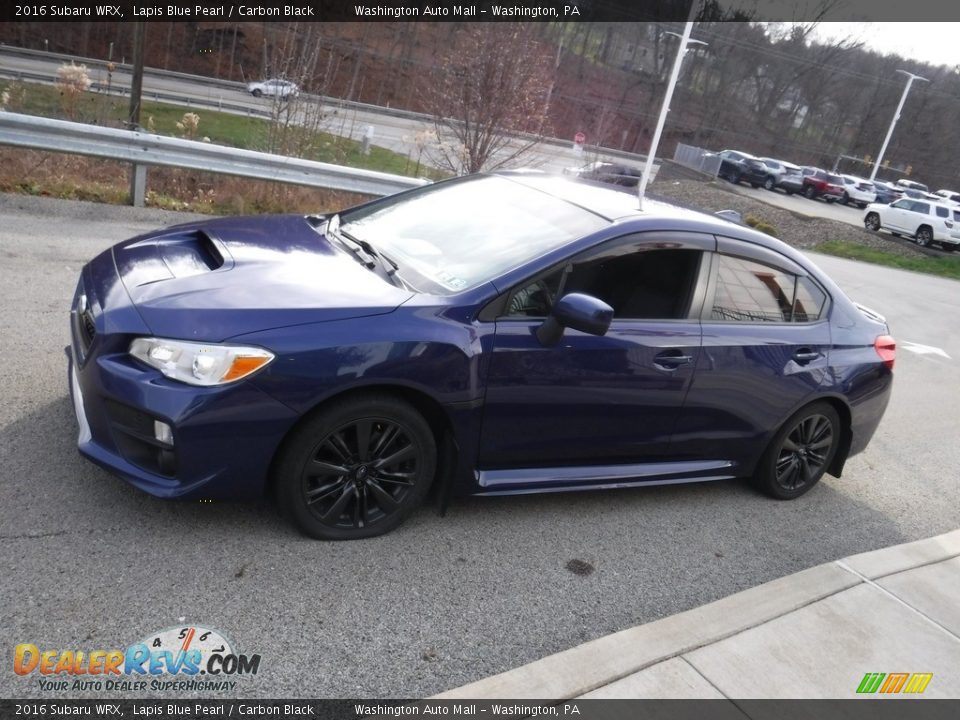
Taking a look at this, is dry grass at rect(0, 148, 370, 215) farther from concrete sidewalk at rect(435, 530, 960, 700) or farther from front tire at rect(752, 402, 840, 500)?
concrete sidewalk at rect(435, 530, 960, 700)

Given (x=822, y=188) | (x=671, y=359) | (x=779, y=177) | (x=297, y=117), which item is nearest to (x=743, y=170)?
(x=779, y=177)

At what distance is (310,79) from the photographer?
12133mm

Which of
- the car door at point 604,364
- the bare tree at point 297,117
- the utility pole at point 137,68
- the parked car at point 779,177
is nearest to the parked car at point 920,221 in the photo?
the parked car at point 779,177

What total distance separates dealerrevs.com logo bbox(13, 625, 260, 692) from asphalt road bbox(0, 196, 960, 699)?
0.04 metres

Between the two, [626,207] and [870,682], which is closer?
[870,682]

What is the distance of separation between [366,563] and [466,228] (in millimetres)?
1832

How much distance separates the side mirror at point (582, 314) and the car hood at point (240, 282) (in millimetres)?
682

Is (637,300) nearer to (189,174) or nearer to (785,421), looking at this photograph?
(785,421)

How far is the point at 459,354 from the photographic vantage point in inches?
139

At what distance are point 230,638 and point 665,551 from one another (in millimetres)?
2290

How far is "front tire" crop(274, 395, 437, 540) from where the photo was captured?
334cm

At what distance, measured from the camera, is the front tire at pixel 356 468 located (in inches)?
131

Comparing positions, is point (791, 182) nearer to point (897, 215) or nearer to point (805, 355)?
point (897, 215)

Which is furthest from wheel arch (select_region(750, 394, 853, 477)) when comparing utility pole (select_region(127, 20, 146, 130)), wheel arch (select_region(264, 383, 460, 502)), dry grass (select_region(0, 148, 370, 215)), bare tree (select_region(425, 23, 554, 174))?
utility pole (select_region(127, 20, 146, 130))
